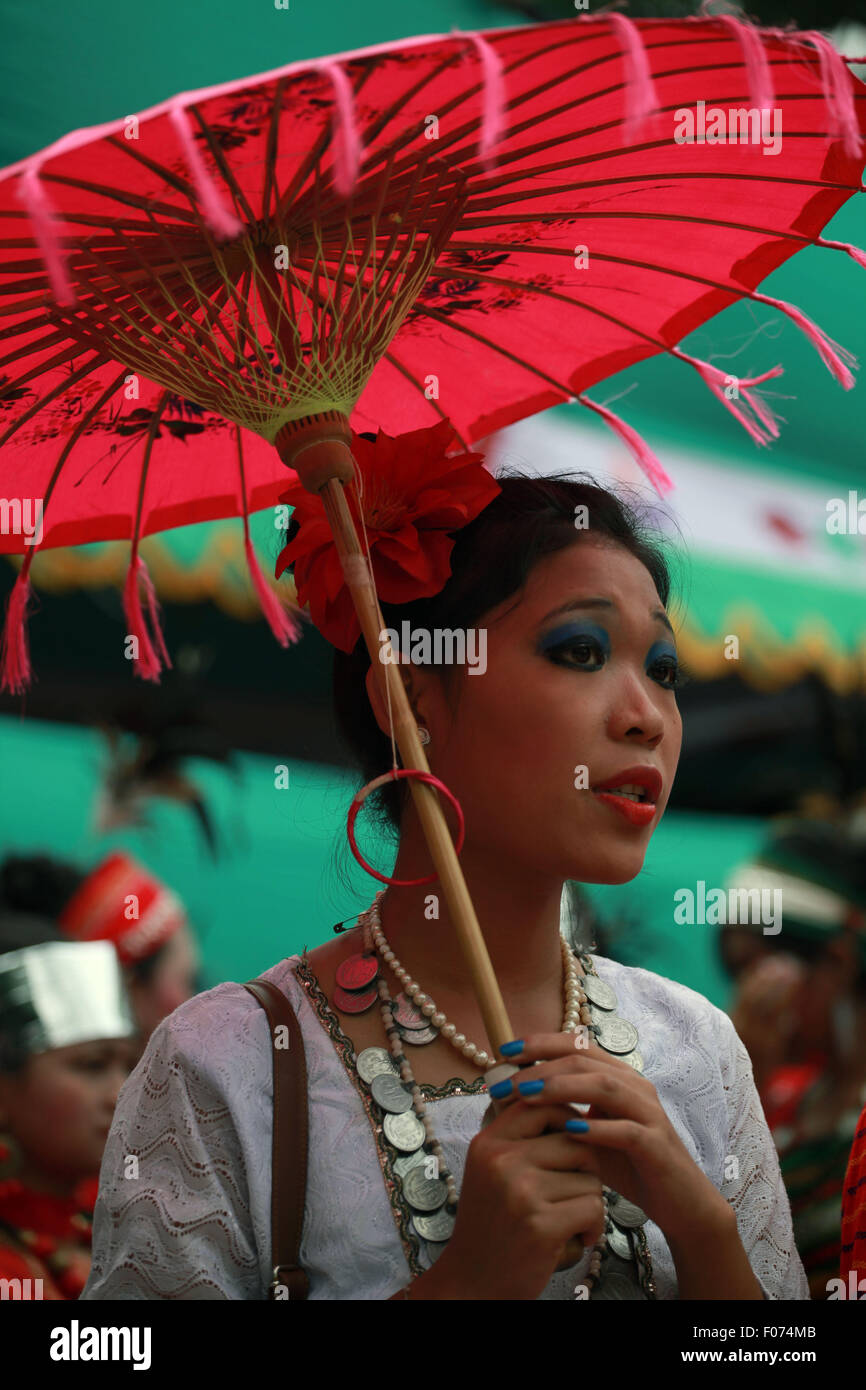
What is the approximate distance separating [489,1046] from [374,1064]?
0.15 meters

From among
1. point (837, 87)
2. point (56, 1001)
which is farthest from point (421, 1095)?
point (56, 1001)

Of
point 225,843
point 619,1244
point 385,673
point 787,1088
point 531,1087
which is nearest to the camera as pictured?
point 531,1087

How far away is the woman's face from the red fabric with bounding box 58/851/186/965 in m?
1.92

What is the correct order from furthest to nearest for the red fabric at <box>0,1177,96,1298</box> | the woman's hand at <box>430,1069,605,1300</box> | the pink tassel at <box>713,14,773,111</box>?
the red fabric at <box>0,1177,96,1298</box>, the woman's hand at <box>430,1069,605,1300</box>, the pink tassel at <box>713,14,773,111</box>

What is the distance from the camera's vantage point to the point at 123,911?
11.0ft

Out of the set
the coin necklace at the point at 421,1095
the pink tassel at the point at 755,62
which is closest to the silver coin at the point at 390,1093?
the coin necklace at the point at 421,1095

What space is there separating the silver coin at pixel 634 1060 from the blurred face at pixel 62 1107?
173cm

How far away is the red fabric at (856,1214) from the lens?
160 cm

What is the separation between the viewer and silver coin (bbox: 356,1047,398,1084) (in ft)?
5.10

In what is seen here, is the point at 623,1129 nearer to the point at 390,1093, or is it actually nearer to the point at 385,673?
the point at 390,1093

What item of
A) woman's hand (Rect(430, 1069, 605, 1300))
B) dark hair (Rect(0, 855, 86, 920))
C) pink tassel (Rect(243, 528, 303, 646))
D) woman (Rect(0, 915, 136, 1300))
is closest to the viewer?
woman's hand (Rect(430, 1069, 605, 1300))
